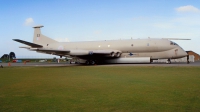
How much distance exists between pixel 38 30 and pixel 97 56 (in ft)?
40.3

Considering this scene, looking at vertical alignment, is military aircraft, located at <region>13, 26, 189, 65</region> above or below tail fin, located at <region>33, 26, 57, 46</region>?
below

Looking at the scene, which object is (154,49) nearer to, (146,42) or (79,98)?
(146,42)

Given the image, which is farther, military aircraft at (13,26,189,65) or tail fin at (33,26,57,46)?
tail fin at (33,26,57,46)

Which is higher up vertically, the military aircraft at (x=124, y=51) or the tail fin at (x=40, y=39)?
the tail fin at (x=40, y=39)

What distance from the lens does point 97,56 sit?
97.3 feet

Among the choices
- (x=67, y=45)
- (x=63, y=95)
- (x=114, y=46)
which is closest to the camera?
(x=63, y=95)

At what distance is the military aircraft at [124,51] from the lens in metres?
26.8

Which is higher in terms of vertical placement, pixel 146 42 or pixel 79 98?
pixel 146 42

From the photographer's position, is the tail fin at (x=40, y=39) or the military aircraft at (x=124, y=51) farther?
the tail fin at (x=40, y=39)

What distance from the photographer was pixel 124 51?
28.6 meters

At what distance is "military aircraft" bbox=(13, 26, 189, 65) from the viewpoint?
26.8m

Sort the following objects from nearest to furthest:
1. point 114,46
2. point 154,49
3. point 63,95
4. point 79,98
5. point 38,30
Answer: point 79,98, point 63,95, point 154,49, point 114,46, point 38,30

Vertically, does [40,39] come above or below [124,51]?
above

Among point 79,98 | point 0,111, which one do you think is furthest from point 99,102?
point 0,111
